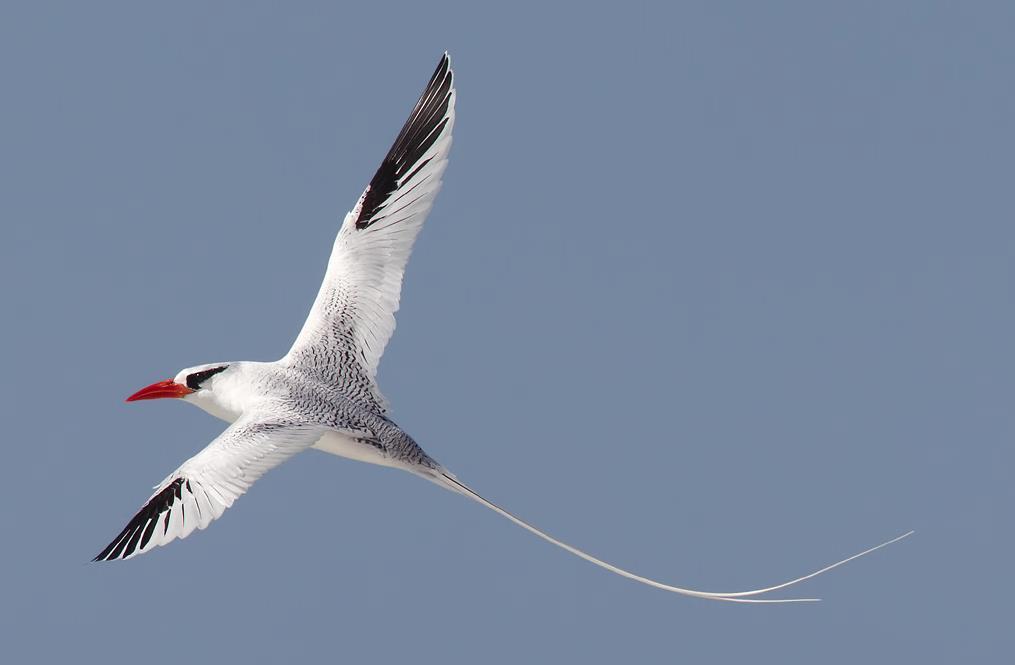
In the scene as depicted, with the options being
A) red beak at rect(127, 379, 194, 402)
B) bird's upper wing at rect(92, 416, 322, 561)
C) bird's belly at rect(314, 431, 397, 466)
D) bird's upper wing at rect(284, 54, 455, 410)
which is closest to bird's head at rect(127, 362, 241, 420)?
red beak at rect(127, 379, 194, 402)

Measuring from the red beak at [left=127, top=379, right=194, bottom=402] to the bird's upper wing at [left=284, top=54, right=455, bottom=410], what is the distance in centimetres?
125

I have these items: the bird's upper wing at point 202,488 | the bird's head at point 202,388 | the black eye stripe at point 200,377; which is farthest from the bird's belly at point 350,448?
the black eye stripe at point 200,377

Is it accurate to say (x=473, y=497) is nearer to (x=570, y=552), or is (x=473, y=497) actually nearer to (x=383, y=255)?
(x=570, y=552)

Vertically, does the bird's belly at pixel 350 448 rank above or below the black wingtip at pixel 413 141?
below

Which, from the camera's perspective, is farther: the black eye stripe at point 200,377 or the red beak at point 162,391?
the red beak at point 162,391

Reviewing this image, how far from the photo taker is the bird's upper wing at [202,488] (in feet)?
46.5

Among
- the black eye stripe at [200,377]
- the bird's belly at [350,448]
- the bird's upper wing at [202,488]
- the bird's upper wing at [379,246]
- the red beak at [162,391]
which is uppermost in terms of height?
the bird's upper wing at [379,246]

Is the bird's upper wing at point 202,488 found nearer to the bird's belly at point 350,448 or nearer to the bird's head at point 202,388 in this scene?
the bird's belly at point 350,448

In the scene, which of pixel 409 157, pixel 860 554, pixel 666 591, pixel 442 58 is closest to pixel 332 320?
pixel 409 157

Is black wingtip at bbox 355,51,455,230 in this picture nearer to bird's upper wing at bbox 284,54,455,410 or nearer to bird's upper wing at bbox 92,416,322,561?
bird's upper wing at bbox 284,54,455,410

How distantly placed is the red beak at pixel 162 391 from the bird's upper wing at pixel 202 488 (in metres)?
2.39

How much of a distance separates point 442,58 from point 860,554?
7429 millimetres

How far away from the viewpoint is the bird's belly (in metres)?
15.8

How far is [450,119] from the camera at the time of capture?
17.7 meters
